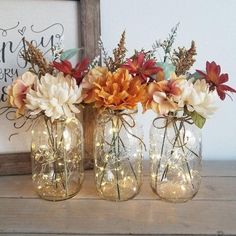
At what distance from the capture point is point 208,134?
101 centimetres

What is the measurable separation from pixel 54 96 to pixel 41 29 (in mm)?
261

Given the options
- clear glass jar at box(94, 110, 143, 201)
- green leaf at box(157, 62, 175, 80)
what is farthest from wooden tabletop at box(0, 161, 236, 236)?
green leaf at box(157, 62, 175, 80)

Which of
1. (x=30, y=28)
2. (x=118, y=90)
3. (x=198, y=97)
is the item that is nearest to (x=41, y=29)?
(x=30, y=28)

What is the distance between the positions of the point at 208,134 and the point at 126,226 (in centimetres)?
47

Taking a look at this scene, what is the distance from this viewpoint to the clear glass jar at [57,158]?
0.79 metres

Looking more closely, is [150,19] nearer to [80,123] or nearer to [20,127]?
[80,123]

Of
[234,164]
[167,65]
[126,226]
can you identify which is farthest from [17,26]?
[234,164]

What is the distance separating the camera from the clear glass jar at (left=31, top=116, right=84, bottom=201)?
792mm

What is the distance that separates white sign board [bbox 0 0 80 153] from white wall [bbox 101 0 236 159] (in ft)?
0.36

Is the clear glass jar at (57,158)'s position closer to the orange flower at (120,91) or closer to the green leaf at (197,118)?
the orange flower at (120,91)

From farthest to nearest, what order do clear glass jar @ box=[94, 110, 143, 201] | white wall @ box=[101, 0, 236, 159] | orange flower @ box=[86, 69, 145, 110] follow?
1. white wall @ box=[101, 0, 236, 159]
2. clear glass jar @ box=[94, 110, 143, 201]
3. orange flower @ box=[86, 69, 145, 110]

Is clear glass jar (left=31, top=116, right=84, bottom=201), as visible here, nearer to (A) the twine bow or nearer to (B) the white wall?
(A) the twine bow

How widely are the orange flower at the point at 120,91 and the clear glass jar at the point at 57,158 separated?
0.56 feet

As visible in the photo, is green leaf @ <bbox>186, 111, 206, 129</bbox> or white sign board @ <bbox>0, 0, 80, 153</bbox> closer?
green leaf @ <bbox>186, 111, 206, 129</bbox>
